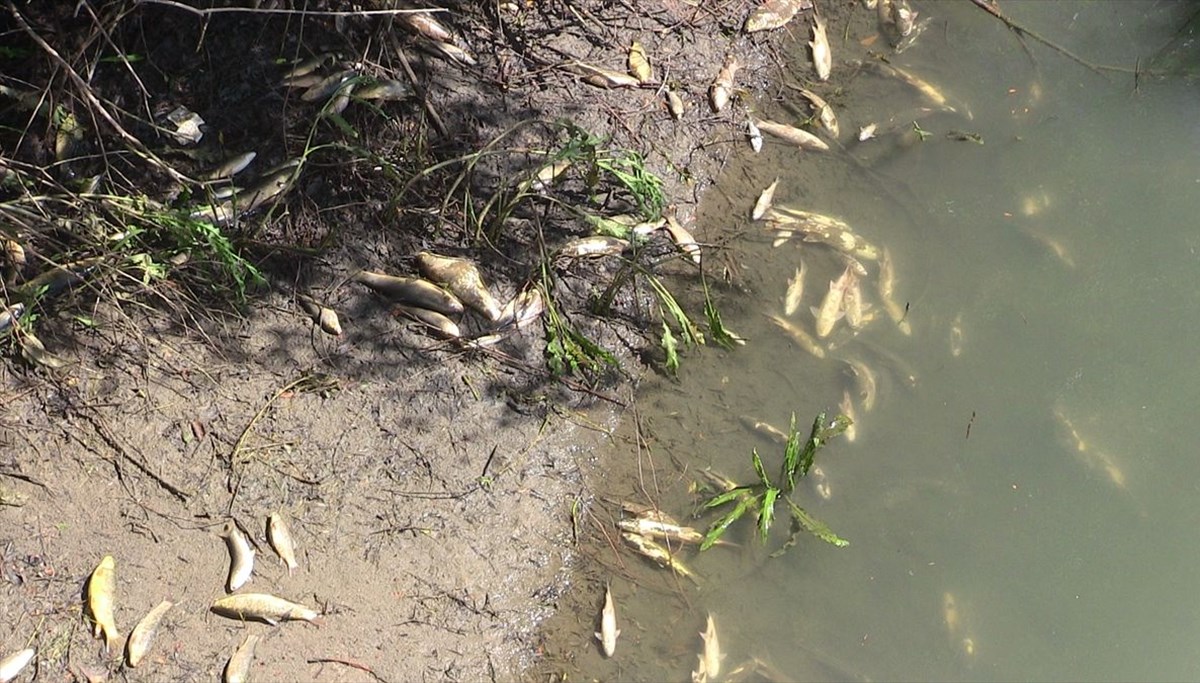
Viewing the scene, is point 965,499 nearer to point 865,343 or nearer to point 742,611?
point 865,343

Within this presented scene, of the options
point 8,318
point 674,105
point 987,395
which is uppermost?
point 674,105

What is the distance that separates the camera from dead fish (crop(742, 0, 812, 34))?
473 centimetres

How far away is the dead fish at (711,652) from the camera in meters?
3.52

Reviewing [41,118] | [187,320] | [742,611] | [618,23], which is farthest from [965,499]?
[41,118]

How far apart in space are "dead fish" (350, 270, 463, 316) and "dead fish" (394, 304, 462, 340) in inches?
0.7

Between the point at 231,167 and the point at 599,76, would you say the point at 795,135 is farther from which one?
the point at 231,167

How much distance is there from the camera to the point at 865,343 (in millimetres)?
4082

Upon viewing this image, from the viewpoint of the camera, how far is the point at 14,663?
316 centimetres

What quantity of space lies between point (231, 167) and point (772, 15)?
95.3 inches

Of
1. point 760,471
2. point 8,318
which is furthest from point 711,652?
point 8,318

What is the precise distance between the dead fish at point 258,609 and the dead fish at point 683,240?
1.91 meters

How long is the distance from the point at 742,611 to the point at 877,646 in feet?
1.53

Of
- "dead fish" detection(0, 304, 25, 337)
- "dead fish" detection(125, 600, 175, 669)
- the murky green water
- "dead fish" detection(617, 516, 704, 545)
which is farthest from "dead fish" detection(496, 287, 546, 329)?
"dead fish" detection(0, 304, 25, 337)

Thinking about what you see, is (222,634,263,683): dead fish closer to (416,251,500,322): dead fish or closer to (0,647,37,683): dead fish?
(0,647,37,683): dead fish
